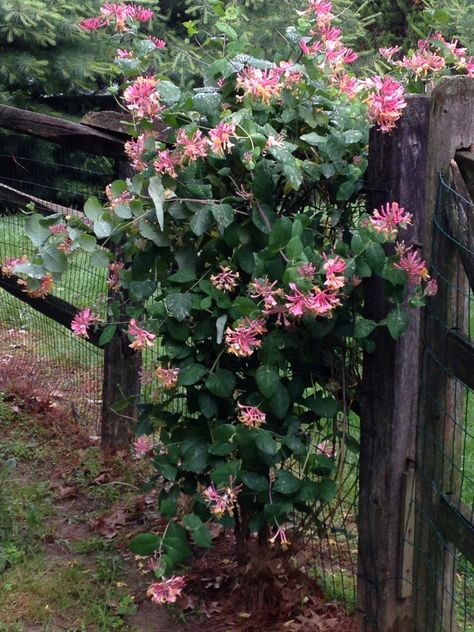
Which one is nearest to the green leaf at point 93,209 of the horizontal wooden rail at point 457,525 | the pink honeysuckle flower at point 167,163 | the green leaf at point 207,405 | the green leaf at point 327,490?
the pink honeysuckle flower at point 167,163

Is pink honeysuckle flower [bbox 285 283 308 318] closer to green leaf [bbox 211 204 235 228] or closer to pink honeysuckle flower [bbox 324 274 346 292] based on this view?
pink honeysuckle flower [bbox 324 274 346 292]

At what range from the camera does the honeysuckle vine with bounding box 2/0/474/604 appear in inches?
103

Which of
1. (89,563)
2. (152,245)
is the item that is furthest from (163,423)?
(89,563)

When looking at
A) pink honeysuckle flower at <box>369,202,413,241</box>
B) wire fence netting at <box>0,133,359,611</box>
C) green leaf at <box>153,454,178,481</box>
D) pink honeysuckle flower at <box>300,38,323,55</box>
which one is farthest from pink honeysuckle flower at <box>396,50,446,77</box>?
wire fence netting at <box>0,133,359,611</box>

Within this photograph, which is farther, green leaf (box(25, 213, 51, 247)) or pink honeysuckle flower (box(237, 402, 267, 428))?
green leaf (box(25, 213, 51, 247))

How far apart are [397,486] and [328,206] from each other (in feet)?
3.06

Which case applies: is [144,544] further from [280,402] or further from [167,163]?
[167,163]

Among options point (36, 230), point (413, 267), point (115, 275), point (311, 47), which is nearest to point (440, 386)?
point (413, 267)

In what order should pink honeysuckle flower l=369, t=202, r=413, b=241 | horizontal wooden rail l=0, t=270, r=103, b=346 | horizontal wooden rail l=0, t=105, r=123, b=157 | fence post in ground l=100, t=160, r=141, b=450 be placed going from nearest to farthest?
1. pink honeysuckle flower l=369, t=202, r=413, b=241
2. horizontal wooden rail l=0, t=105, r=123, b=157
3. fence post in ground l=100, t=160, r=141, b=450
4. horizontal wooden rail l=0, t=270, r=103, b=346

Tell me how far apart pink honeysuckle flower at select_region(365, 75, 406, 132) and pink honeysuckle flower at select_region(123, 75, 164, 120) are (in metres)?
0.64

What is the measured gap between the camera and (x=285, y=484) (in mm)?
2885

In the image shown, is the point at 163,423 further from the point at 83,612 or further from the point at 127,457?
the point at 127,457

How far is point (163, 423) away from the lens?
3.18m

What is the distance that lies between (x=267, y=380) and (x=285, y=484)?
380mm
